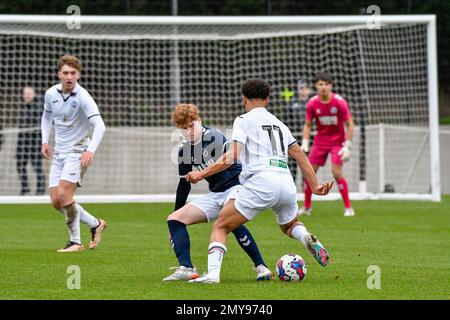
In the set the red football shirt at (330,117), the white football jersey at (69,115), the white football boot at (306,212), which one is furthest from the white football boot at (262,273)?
the white football boot at (306,212)

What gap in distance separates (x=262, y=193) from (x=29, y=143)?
12.0 meters

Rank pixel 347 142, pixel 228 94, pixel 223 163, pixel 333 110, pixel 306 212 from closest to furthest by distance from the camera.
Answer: pixel 223 163
pixel 347 142
pixel 333 110
pixel 306 212
pixel 228 94

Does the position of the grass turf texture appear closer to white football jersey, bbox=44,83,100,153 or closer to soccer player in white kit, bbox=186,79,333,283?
soccer player in white kit, bbox=186,79,333,283

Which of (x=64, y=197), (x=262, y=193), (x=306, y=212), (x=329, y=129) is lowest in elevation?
(x=306, y=212)

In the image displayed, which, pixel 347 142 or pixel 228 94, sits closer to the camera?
pixel 347 142

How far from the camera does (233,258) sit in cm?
1041

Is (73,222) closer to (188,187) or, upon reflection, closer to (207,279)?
(188,187)

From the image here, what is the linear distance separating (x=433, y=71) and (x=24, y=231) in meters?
8.35

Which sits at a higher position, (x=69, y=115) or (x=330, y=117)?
(x=330, y=117)

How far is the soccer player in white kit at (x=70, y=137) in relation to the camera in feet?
36.8

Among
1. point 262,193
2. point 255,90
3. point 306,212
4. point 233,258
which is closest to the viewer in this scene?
point 262,193

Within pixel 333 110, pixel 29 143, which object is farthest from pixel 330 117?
pixel 29 143

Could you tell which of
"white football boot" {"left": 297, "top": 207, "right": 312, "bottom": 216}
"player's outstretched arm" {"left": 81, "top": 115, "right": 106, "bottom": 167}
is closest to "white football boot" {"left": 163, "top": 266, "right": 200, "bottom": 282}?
"player's outstretched arm" {"left": 81, "top": 115, "right": 106, "bottom": 167}

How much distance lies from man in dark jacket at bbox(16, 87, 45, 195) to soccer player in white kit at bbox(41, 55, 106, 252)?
26.1 feet
